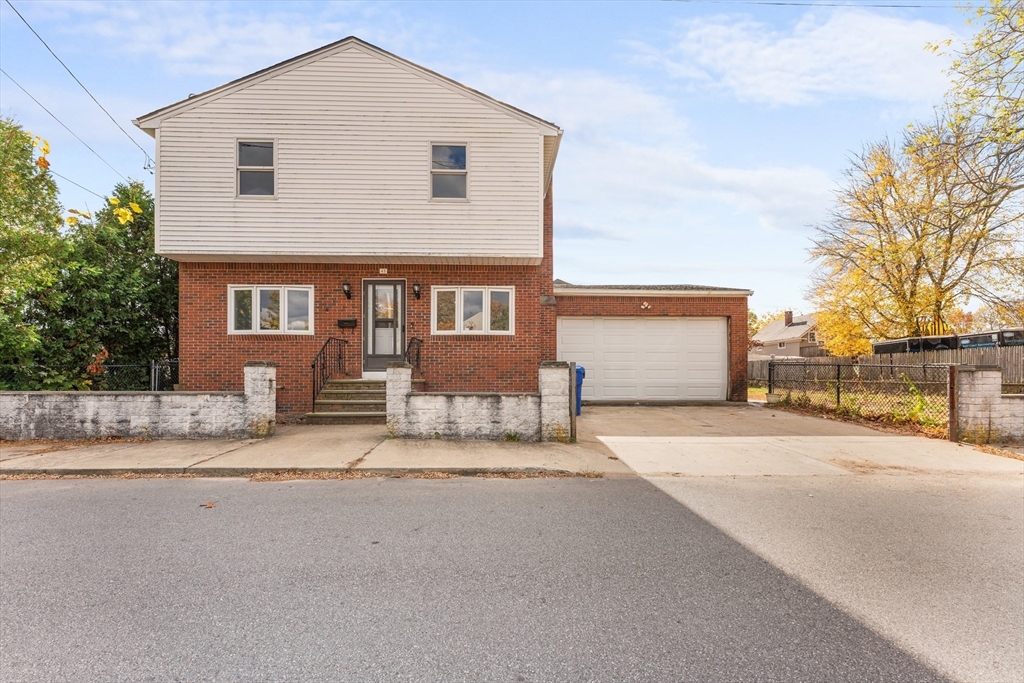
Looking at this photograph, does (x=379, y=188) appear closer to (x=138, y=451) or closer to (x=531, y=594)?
(x=138, y=451)

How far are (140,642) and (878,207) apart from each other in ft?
91.9

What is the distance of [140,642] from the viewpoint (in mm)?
2928

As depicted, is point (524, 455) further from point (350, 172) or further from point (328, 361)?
point (350, 172)

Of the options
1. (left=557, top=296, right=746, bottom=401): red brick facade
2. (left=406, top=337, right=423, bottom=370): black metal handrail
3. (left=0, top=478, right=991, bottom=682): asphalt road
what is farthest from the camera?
(left=557, top=296, right=746, bottom=401): red brick facade

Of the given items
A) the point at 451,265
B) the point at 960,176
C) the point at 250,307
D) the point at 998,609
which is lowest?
the point at 998,609

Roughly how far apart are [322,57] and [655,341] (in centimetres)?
1146

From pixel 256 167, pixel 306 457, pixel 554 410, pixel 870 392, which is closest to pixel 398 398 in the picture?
pixel 306 457

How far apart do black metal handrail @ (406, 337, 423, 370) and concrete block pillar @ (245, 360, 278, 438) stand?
3751 millimetres

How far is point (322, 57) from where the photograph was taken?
12109 millimetres

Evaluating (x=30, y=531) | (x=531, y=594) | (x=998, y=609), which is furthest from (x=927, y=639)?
(x=30, y=531)

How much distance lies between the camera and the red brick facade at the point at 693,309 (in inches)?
627

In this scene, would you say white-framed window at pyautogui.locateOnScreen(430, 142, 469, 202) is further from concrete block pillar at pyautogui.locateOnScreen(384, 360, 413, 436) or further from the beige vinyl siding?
concrete block pillar at pyautogui.locateOnScreen(384, 360, 413, 436)

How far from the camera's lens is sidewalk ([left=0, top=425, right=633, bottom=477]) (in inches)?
278

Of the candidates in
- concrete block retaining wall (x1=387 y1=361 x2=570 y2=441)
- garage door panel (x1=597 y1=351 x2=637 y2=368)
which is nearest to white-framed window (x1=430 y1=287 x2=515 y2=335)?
concrete block retaining wall (x1=387 y1=361 x2=570 y2=441)
